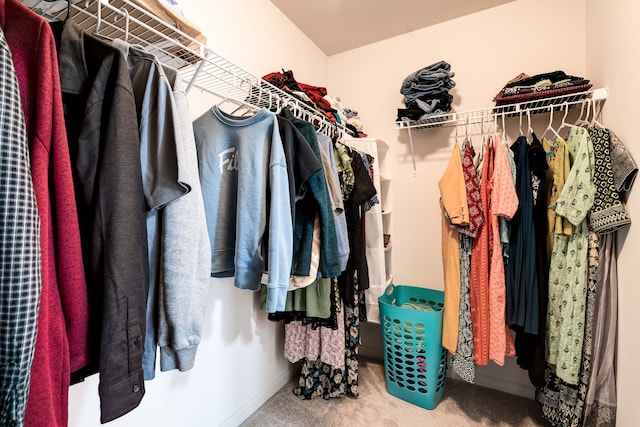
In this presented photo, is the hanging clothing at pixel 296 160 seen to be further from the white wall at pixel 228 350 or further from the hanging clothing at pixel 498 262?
the hanging clothing at pixel 498 262

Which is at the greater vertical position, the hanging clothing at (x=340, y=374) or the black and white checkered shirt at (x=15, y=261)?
the black and white checkered shirt at (x=15, y=261)

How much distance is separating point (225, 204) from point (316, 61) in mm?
1709

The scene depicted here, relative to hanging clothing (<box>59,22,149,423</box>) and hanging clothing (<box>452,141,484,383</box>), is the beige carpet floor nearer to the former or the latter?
hanging clothing (<box>452,141,484,383</box>)

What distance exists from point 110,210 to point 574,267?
1710mm

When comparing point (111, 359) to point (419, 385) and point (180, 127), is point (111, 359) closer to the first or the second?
point (180, 127)

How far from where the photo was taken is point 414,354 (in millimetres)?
1666

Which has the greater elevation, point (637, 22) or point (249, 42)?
point (249, 42)

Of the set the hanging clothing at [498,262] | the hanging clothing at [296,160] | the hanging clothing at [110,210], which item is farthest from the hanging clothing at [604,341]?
the hanging clothing at [110,210]

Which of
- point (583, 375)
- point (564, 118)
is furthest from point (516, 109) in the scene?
point (583, 375)

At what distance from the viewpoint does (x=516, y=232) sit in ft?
4.75

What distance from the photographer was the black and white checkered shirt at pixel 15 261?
0.37 m

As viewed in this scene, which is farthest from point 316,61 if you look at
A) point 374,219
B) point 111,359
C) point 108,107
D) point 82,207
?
point 111,359

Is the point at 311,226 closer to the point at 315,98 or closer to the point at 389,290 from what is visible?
the point at 315,98

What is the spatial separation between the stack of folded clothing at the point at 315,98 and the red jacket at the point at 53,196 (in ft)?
2.98
